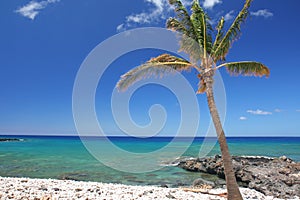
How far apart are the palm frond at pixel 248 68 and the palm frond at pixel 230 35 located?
46cm

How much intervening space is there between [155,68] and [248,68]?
11.4ft

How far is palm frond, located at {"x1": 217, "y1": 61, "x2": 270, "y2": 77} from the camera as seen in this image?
8.88 m

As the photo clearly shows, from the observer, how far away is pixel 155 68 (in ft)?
28.7

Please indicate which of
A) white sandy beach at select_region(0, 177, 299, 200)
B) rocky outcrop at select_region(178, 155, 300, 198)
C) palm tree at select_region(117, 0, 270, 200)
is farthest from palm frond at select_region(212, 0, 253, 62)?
rocky outcrop at select_region(178, 155, 300, 198)

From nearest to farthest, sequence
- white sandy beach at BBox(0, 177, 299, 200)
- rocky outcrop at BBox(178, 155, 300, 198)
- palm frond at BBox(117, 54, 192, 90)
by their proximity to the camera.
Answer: white sandy beach at BBox(0, 177, 299, 200)
palm frond at BBox(117, 54, 192, 90)
rocky outcrop at BBox(178, 155, 300, 198)

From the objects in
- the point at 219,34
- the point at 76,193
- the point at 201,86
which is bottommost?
the point at 76,193

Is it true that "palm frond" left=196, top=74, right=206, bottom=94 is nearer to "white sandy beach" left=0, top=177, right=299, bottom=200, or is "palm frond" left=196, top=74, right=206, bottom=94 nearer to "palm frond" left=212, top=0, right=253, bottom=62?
"palm frond" left=212, top=0, right=253, bottom=62

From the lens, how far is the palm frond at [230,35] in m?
8.90

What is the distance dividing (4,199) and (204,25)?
28.2 feet

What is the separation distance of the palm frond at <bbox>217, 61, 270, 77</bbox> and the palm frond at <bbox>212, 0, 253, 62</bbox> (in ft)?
1.52

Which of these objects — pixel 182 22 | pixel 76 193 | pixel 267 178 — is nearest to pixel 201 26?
pixel 182 22

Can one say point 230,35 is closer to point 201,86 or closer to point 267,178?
point 201,86

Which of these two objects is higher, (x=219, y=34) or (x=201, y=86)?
(x=219, y=34)

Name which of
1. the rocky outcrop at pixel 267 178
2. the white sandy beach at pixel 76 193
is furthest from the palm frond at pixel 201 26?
the rocky outcrop at pixel 267 178
